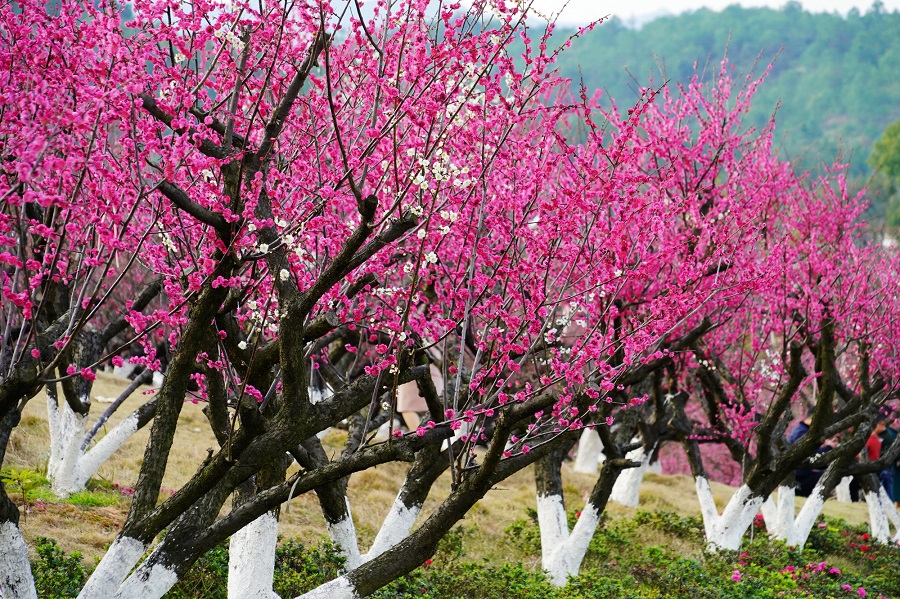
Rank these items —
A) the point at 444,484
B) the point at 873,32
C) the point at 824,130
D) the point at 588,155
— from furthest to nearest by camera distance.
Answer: the point at 873,32 → the point at 824,130 → the point at 444,484 → the point at 588,155

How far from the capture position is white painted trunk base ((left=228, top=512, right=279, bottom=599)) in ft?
20.9

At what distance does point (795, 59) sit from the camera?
12444cm

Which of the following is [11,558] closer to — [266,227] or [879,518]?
[266,227]

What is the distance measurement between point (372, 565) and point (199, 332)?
6.24 ft

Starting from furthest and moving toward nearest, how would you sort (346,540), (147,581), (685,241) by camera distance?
(685,241), (346,540), (147,581)

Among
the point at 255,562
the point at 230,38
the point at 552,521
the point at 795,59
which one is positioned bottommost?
the point at 552,521

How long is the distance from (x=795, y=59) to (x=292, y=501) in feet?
431

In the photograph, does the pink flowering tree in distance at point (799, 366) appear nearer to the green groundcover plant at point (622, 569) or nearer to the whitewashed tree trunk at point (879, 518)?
the green groundcover plant at point (622, 569)

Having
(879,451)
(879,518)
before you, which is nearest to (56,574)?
(879,518)

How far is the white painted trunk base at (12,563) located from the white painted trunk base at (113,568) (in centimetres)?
58

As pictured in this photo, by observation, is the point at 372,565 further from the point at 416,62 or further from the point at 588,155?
the point at 588,155

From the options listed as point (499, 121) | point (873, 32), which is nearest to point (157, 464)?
point (499, 121)

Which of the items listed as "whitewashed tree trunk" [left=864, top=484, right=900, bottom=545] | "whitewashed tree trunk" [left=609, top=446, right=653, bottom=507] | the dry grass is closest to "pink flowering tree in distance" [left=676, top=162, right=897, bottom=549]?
"whitewashed tree trunk" [left=864, top=484, right=900, bottom=545]

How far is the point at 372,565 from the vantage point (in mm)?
5395
